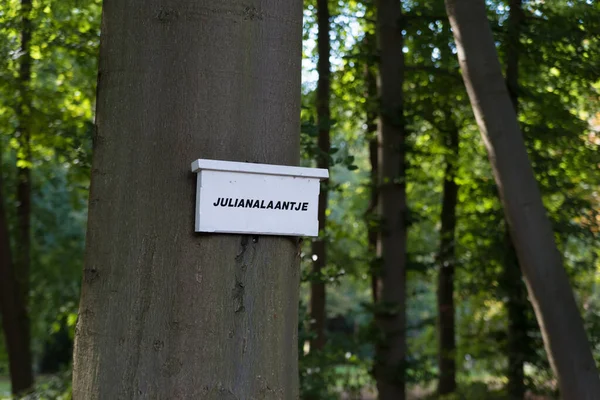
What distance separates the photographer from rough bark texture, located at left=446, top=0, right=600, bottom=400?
6953 millimetres

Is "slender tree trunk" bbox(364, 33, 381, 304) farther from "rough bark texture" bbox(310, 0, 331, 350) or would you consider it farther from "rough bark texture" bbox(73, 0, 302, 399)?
"rough bark texture" bbox(73, 0, 302, 399)

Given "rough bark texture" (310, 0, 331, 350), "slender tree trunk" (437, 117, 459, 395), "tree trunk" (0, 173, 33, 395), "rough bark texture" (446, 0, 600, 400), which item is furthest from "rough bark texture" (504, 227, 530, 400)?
"tree trunk" (0, 173, 33, 395)

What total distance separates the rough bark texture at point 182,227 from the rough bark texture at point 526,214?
4918 mm

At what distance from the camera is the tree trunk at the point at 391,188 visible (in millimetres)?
11305

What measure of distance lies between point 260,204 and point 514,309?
992 cm

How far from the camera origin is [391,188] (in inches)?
448

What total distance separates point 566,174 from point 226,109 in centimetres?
1001

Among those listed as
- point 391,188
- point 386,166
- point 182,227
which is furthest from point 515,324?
point 182,227

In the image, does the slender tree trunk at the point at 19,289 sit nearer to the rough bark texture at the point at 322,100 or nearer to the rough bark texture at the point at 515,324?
the rough bark texture at the point at 322,100

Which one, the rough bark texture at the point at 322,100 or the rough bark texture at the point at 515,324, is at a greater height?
the rough bark texture at the point at 322,100

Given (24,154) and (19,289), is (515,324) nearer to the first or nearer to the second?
(24,154)

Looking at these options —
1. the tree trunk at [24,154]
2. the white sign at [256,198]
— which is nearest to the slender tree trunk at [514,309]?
the tree trunk at [24,154]

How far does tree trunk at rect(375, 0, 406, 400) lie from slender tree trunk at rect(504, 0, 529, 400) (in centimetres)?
138

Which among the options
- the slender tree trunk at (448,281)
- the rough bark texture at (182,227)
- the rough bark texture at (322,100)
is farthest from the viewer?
the slender tree trunk at (448,281)
